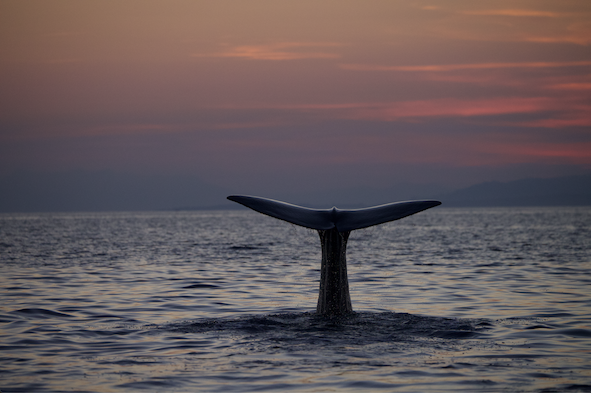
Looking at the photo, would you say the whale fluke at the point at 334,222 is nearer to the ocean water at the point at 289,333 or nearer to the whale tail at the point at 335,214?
the whale tail at the point at 335,214

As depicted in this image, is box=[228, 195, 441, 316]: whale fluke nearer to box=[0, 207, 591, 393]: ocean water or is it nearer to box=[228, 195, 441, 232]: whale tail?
box=[228, 195, 441, 232]: whale tail

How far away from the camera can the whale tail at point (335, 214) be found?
10320mm

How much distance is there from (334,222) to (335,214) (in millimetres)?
252

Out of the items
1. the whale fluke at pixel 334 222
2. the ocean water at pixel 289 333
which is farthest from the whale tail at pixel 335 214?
the ocean water at pixel 289 333

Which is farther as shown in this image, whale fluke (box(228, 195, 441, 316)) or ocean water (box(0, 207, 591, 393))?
whale fluke (box(228, 195, 441, 316))

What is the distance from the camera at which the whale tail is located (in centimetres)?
1032

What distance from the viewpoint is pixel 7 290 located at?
690 inches

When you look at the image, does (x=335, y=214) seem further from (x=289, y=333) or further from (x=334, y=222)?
(x=289, y=333)

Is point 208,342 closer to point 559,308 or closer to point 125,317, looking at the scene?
point 125,317

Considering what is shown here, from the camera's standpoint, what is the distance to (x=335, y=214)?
1084cm

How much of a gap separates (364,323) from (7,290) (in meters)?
10.6

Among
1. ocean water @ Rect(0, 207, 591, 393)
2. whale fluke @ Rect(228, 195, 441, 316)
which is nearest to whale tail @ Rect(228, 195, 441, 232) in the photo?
whale fluke @ Rect(228, 195, 441, 316)

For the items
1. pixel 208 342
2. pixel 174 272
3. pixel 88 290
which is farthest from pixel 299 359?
pixel 174 272

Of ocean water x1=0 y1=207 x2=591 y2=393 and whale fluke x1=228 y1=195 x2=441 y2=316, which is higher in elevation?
whale fluke x1=228 y1=195 x2=441 y2=316
